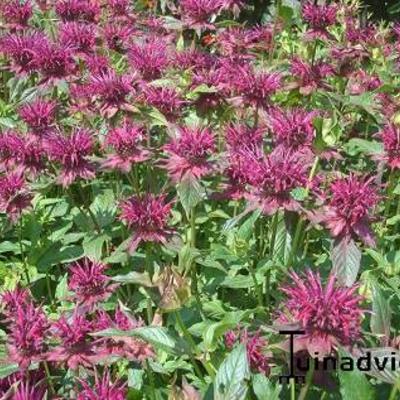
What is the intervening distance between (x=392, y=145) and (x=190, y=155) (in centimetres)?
48

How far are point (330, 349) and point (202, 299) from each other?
687mm

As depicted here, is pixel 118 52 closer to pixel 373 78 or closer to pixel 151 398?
pixel 373 78

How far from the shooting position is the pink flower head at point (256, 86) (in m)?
1.88

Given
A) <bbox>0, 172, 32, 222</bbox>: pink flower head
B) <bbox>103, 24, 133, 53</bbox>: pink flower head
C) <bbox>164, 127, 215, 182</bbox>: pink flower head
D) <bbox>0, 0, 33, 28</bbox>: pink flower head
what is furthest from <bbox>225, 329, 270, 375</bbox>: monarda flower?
<bbox>0, 0, 33, 28</bbox>: pink flower head

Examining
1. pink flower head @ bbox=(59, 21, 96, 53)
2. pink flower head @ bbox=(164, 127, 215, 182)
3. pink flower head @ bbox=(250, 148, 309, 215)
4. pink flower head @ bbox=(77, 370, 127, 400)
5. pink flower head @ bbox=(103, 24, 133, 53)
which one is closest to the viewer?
pink flower head @ bbox=(77, 370, 127, 400)

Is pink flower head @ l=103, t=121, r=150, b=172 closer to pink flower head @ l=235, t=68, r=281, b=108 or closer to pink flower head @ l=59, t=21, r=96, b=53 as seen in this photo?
pink flower head @ l=235, t=68, r=281, b=108

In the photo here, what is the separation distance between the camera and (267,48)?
265 centimetres

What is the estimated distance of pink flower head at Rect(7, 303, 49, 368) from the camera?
4.13ft

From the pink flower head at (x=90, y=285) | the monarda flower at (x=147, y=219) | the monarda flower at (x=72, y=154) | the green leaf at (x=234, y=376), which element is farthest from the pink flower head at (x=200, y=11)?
the green leaf at (x=234, y=376)

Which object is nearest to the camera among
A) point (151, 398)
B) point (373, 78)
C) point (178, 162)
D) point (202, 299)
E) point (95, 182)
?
point (151, 398)

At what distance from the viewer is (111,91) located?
6.07 ft

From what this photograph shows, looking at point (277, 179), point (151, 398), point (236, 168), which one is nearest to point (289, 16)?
point (236, 168)

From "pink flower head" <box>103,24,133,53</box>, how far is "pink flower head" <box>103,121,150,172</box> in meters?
0.84

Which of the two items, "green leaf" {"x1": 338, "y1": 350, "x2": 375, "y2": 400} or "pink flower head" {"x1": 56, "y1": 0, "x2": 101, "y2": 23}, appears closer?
"green leaf" {"x1": 338, "y1": 350, "x2": 375, "y2": 400}
